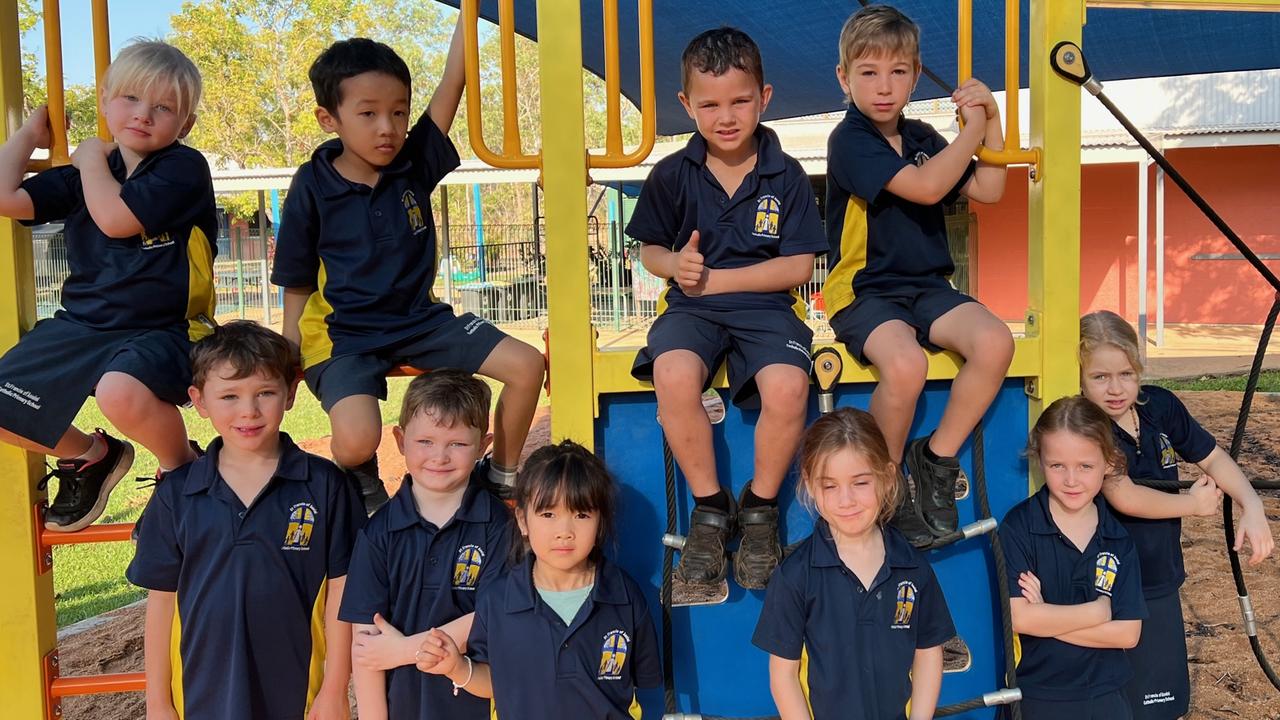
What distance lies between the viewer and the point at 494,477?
113 inches

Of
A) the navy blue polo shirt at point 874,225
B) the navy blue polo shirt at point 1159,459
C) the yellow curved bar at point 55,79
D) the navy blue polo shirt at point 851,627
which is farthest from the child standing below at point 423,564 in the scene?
the navy blue polo shirt at point 1159,459

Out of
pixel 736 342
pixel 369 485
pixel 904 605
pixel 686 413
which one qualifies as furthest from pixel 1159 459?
pixel 369 485

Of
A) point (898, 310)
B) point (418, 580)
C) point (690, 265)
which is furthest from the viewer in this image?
point (898, 310)

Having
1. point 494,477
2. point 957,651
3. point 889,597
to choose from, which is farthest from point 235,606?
point 957,651

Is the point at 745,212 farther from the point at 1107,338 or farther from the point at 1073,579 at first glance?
the point at 1073,579

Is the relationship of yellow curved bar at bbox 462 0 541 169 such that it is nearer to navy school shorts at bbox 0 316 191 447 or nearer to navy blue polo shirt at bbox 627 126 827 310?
navy blue polo shirt at bbox 627 126 827 310

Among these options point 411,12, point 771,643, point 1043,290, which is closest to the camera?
point 771,643

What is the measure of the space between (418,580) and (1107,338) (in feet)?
6.20

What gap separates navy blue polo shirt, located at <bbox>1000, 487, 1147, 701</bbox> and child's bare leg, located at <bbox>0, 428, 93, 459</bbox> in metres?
2.54

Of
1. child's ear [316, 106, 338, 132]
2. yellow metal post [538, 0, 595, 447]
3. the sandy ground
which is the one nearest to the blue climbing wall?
yellow metal post [538, 0, 595, 447]

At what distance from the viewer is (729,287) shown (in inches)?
106

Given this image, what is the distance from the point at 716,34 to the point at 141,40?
157 cm

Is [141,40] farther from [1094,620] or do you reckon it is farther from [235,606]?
[1094,620]

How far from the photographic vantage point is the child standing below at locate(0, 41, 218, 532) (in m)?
2.74
